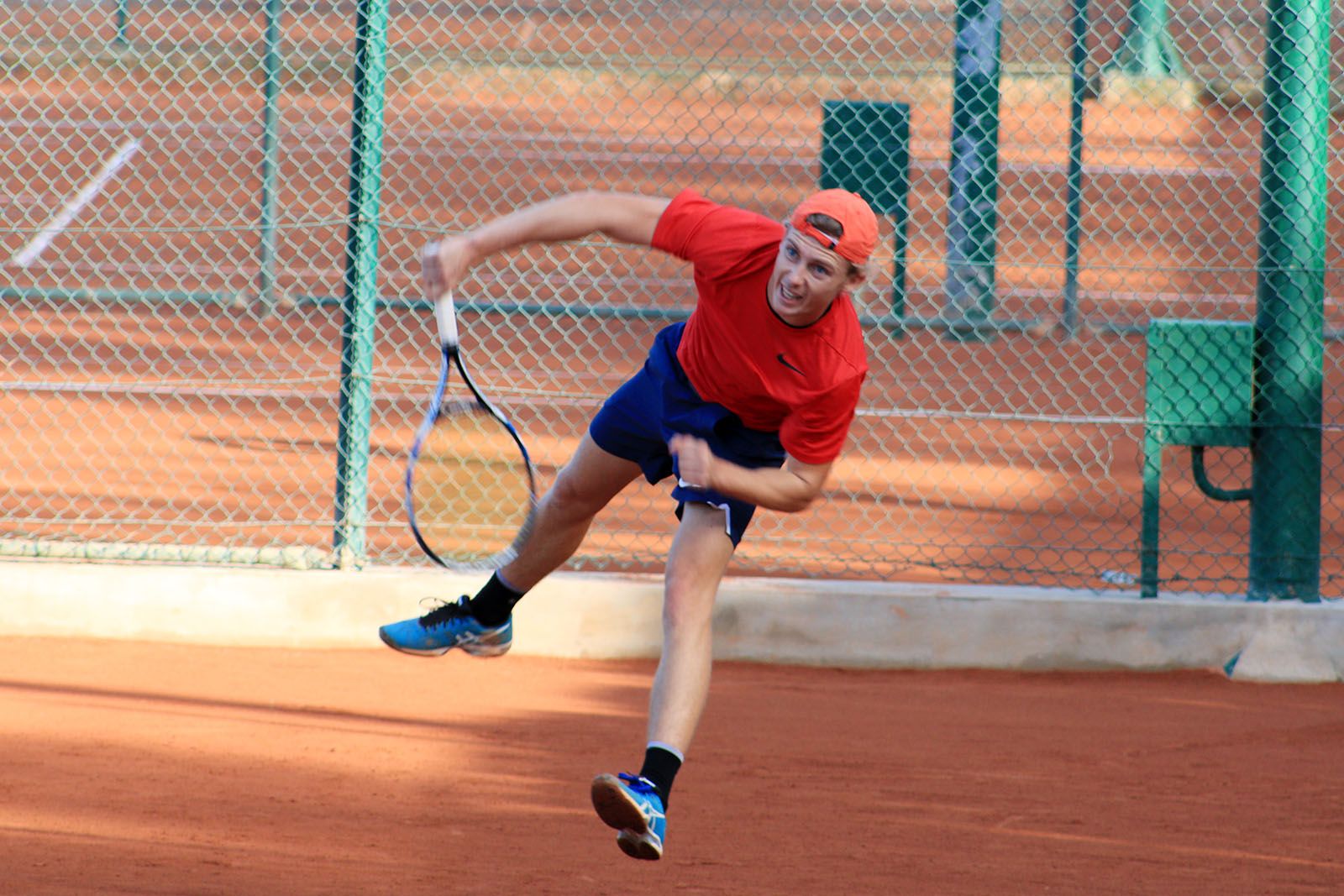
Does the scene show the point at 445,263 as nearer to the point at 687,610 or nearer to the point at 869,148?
the point at 687,610

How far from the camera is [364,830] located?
4.60m

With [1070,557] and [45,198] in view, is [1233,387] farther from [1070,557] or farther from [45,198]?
[45,198]

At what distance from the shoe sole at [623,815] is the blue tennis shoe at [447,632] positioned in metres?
1.03

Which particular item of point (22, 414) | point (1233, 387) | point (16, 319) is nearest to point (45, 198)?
point (16, 319)

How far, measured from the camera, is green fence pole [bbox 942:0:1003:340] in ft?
32.7

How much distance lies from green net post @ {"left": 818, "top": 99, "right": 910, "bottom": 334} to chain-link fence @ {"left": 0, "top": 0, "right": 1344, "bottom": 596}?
0.24 feet

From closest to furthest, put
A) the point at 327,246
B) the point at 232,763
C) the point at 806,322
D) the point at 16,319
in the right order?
the point at 806,322, the point at 232,763, the point at 16,319, the point at 327,246

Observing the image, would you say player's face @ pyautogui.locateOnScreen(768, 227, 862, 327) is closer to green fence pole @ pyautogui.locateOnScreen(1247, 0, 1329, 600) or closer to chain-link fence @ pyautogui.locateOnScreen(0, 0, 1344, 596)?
chain-link fence @ pyautogui.locateOnScreen(0, 0, 1344, 596)

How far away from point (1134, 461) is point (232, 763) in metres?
5.85

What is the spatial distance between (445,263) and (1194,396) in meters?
3.56

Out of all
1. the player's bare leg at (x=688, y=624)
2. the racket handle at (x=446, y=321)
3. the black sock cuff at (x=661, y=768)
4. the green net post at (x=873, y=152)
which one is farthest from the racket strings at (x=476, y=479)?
the green net post at (x=873, y=152)

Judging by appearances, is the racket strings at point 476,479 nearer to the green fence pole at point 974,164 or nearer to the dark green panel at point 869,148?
the green fence pole at point 974,164

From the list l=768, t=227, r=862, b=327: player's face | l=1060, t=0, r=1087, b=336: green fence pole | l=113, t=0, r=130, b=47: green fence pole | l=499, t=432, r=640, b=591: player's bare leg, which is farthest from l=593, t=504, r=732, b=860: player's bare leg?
l=113, t=0, r=130, b=47: green fence pole

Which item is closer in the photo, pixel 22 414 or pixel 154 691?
pixel 154 691
